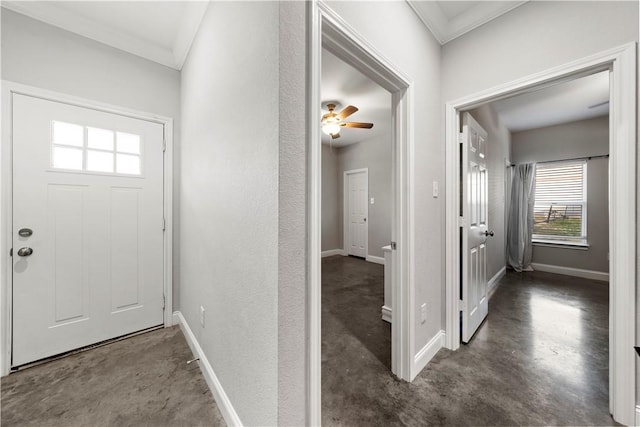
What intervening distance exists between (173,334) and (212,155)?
1772mm

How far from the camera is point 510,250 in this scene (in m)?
4.41

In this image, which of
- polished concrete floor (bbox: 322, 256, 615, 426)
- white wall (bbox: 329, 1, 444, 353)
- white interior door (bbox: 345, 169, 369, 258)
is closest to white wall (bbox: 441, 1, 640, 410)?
white wall (bbox: 329, 1, 444, 353)

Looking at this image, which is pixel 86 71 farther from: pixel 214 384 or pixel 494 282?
pixel 494 282

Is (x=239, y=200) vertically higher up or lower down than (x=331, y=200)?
lower down

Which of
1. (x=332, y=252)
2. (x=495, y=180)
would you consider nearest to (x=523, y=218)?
(x=495, y=180)

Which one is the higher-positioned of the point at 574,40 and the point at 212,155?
the point at 574,40

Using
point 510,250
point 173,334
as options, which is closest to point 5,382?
point 173,334

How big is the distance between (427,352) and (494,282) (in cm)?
256

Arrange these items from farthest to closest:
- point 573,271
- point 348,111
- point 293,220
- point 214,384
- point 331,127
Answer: point 573,271 → point 331,127 → point 348,111 → point 214,384 → point 293,220

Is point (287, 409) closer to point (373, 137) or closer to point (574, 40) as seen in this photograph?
point (574, 40)

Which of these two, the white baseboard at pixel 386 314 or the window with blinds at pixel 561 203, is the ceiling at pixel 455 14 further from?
the window with blinds at pixel 561 203

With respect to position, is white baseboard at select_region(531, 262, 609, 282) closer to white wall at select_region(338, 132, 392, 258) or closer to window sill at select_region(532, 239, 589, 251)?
window sill at select_region(532, 239, 589, 251)

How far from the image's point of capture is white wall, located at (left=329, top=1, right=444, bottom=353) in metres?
1.44

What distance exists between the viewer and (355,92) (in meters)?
3.04
